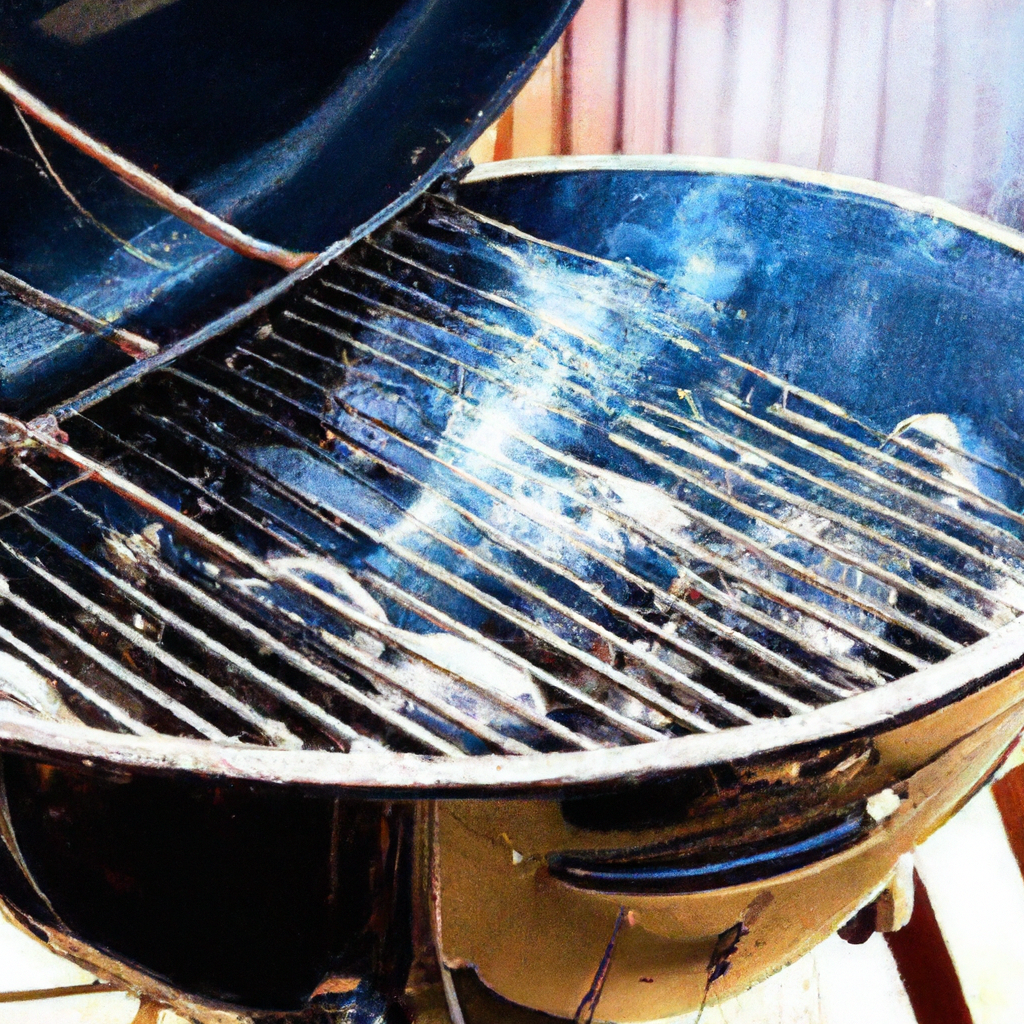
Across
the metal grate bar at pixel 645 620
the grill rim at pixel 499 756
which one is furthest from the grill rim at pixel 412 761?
the metal grate bar at pixel 645 620

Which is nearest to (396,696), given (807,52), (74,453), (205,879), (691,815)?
(205,879)

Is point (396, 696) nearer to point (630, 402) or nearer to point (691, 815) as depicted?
point (691, 815)

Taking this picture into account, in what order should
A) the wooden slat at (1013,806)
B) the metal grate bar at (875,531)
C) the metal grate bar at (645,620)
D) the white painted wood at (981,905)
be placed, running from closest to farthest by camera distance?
the metal grate bar at (645,620) < the metal grate bar at (875,531) < the white painted wood at (981,905) < the wooden slat at (1013,806)

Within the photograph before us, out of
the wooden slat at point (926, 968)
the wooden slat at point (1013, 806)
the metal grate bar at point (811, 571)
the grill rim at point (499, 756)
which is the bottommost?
the wooden slat at point (926, 968)

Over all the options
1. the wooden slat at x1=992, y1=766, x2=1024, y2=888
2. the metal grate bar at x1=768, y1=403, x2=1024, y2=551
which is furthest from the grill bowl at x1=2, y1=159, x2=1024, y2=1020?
the wooden slat at x1=992, y1=766, x2=1024, y2=888

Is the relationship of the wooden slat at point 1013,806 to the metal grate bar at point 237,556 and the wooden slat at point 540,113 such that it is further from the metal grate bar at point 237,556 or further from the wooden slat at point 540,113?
the wooden slat at point 540,113

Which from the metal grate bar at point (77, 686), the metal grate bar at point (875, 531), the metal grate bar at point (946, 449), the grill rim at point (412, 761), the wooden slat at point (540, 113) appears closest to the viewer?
the grill rim at point (412, 761)

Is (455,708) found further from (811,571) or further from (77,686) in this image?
(811,571)

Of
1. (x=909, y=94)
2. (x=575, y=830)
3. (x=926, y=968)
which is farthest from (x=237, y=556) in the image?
(x=909, y=94)
